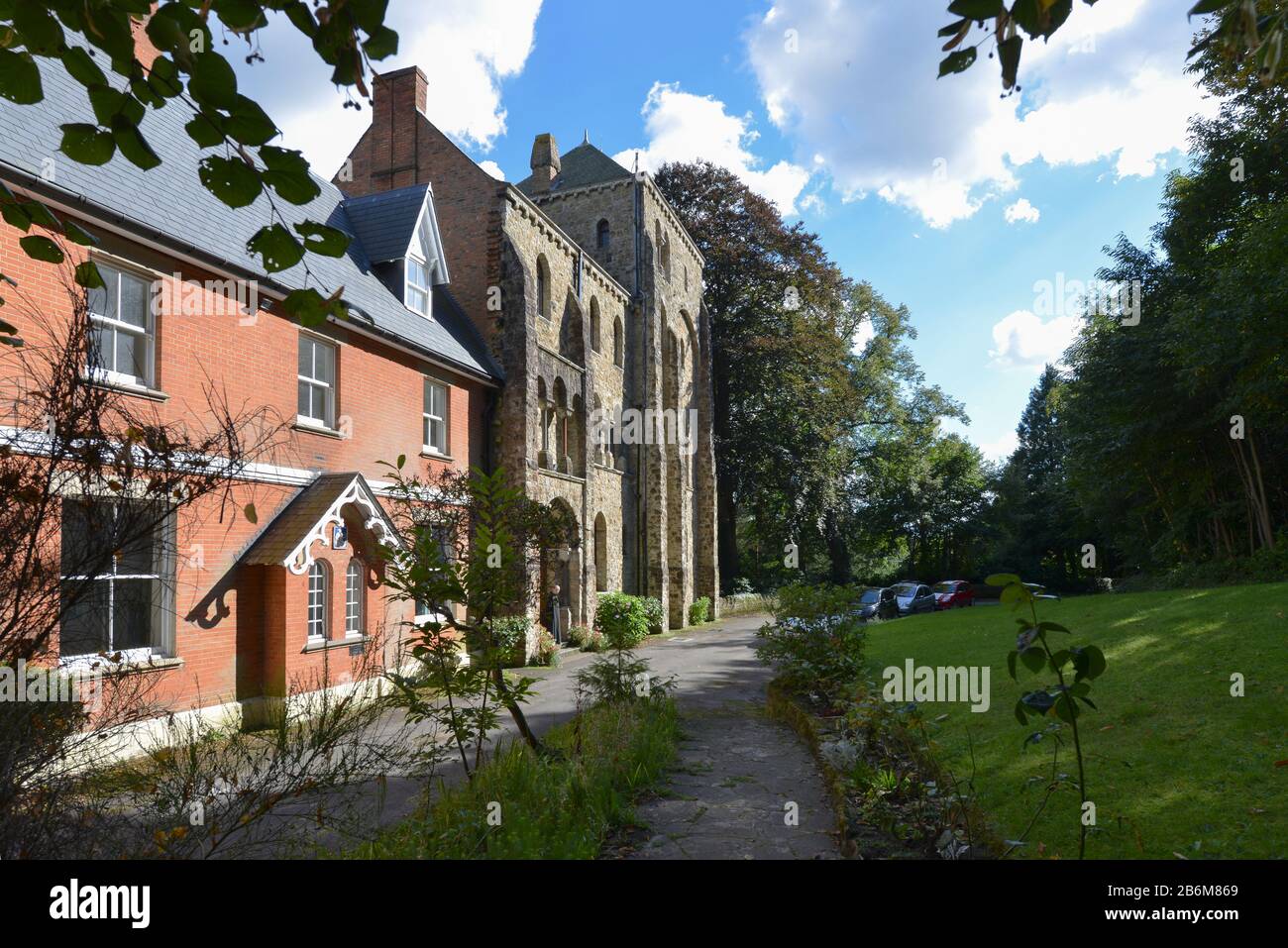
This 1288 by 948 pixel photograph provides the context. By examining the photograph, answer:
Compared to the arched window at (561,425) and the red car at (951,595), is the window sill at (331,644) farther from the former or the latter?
the red car at (951,595)

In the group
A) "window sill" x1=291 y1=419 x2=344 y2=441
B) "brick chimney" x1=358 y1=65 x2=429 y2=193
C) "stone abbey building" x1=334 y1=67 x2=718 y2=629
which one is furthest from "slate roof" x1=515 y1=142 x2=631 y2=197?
"window sill" x1=291 y1=419 x2=344 y2=441

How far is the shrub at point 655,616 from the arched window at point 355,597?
13829 mm

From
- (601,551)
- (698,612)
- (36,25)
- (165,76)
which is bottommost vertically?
(698,612)

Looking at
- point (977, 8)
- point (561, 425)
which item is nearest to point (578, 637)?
point (561, 425)

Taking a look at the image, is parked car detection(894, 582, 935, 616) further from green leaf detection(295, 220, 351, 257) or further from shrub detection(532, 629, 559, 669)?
green leaf detection(295, 220, 351, 257)

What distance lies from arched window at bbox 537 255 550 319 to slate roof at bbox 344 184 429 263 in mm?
4493

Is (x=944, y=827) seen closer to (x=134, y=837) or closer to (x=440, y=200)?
(x=134, y=837)

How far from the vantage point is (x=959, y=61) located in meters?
2.72

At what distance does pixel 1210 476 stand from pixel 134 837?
27.1 meters

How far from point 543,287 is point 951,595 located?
2116 cm

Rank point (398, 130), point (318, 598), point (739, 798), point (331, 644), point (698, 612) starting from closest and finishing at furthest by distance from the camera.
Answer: point (739, 798) → point (331, 644) → point (318, 598) → point (398, 130) → point (698, 612)

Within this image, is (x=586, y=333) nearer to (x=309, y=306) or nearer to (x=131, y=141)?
(x=309, y=306)

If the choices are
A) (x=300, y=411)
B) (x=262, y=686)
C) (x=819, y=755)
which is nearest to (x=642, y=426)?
(x=300, y=411)

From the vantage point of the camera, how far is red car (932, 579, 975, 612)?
32875 mm
